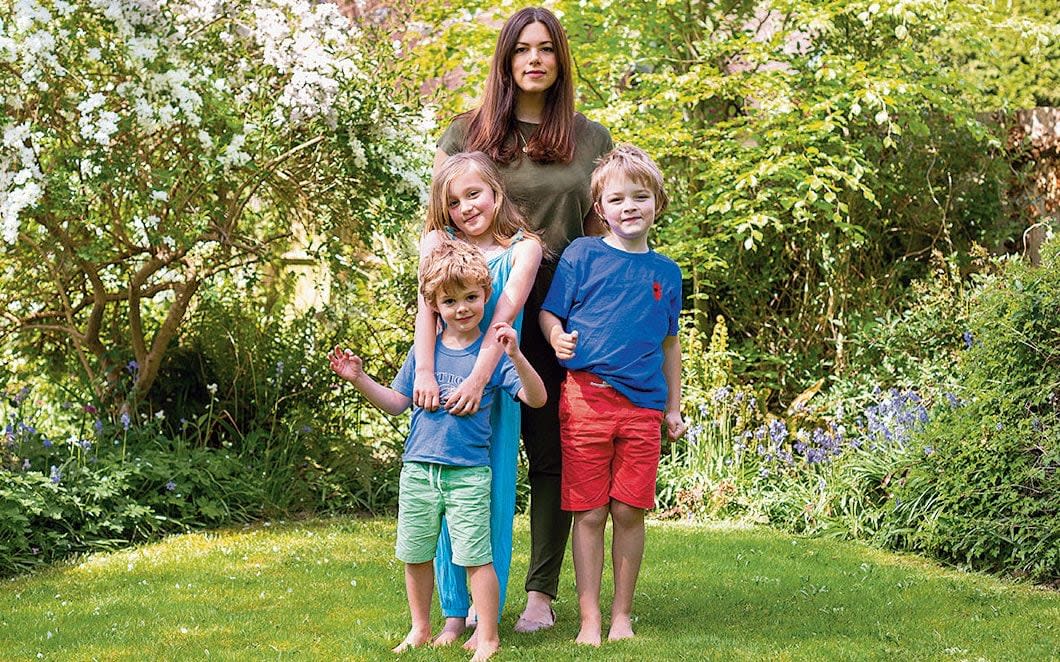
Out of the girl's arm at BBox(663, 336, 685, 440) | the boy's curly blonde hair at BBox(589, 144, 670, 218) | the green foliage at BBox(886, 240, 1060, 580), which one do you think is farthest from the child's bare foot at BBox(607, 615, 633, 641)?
the green foliage at BBox(886, 240, 1060, 580)

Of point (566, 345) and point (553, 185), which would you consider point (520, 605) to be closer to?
point (566, 345)

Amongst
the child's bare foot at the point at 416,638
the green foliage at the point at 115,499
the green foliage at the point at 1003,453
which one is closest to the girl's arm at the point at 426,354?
the child's bare foot at the point at 416,638

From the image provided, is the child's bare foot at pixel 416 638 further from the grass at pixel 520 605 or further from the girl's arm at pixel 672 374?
the girl's arm at pixel 672 374

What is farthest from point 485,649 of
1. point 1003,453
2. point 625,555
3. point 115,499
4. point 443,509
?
point 115,499

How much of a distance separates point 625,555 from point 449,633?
1.84ft

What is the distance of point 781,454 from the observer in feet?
20.9

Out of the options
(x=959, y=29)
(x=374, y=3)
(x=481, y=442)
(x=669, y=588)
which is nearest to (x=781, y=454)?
Answer: (x=669, y=588)

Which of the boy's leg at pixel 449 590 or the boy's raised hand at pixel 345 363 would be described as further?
the boy's leg at pixel 449 590

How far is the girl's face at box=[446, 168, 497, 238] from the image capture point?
11.9ft

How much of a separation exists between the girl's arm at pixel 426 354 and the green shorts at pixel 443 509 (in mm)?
187

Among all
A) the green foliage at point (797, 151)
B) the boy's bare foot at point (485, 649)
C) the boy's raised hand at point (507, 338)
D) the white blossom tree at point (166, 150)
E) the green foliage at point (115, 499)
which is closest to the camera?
the boy's raised hand at point (507, 338)

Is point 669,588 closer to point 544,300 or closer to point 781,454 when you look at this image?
point 544,300

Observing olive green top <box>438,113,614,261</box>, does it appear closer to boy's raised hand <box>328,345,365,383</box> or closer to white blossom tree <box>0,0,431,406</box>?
boy's raised hand <box>328,345,365,383</box>

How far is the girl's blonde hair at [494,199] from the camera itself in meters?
3.63
